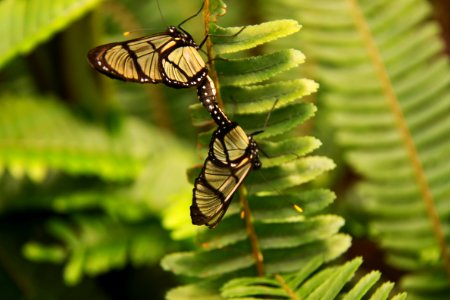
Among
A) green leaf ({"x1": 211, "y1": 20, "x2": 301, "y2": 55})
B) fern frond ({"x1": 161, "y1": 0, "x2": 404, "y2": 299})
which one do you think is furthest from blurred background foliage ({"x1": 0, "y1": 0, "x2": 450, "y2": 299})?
green leaf ({"x1": 211, "y1": 20, "x2": 301, "y2": 55})

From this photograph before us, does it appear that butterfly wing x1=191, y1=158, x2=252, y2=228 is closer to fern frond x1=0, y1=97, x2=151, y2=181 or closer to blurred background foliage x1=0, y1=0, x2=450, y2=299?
blurred background foliage x1=0, y1=0, x2=450, y2=299

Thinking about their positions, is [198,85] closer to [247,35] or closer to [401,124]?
[247,35]

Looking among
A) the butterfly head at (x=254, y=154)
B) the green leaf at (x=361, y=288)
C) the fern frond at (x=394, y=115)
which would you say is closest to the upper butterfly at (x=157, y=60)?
the butterfly head at (x=254, y=154)

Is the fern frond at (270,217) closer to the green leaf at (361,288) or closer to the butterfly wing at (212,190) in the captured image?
the green leaf at (361,288)

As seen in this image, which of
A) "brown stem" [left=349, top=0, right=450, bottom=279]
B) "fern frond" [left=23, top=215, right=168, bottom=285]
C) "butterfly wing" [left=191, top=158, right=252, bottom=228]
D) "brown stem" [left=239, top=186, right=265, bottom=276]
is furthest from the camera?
"fern frond" [left=23, top=215, right=168, bottom=285]

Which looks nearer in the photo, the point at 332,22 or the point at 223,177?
the point at 223,177

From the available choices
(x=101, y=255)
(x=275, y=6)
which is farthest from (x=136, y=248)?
(x=275, y=6)

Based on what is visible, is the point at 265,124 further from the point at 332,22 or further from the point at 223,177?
the point at 332,22
